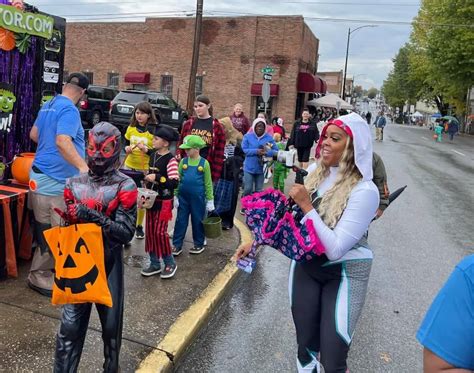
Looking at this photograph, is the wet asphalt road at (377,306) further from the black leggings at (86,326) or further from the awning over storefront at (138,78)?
the awning over storefront at (138,78)

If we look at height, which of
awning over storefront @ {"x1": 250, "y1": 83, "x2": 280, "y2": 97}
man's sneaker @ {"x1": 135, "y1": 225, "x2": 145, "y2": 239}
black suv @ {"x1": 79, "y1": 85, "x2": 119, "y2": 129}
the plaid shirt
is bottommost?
man's sneaker @ {"x1": 135, "y1": 225, "x2": 145, "y2": 239}

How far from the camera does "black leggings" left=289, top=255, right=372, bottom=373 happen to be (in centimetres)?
237

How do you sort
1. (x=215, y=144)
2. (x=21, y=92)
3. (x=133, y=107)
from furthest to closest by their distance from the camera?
(x=133, y=107), (x=215, y=144), (x=21, y=92)

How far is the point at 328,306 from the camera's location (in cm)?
240

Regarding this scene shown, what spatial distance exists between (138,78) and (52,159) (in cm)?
2952

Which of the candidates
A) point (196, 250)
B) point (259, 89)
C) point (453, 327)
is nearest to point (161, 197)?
point (196, 250)

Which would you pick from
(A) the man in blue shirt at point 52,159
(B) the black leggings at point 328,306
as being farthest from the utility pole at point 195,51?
(B) the black leggings at point 328,306

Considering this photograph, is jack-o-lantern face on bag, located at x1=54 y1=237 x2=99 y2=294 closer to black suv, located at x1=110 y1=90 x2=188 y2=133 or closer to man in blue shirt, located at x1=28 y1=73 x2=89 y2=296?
man in blue shirt, located at x1=28 y1=73 x2=89 y2=296

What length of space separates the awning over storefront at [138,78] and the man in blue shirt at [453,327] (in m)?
32.3

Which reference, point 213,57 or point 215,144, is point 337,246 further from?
point 213,57

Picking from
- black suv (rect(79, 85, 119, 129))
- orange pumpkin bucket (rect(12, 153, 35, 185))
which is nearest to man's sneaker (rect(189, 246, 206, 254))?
orange pumpkin bucket (rect(12, 153, 35, 185))

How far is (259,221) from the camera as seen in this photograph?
244 cm

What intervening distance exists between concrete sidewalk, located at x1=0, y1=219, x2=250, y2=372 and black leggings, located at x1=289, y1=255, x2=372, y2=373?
116 centimetres

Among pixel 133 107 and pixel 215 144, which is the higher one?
pixel 133 107
